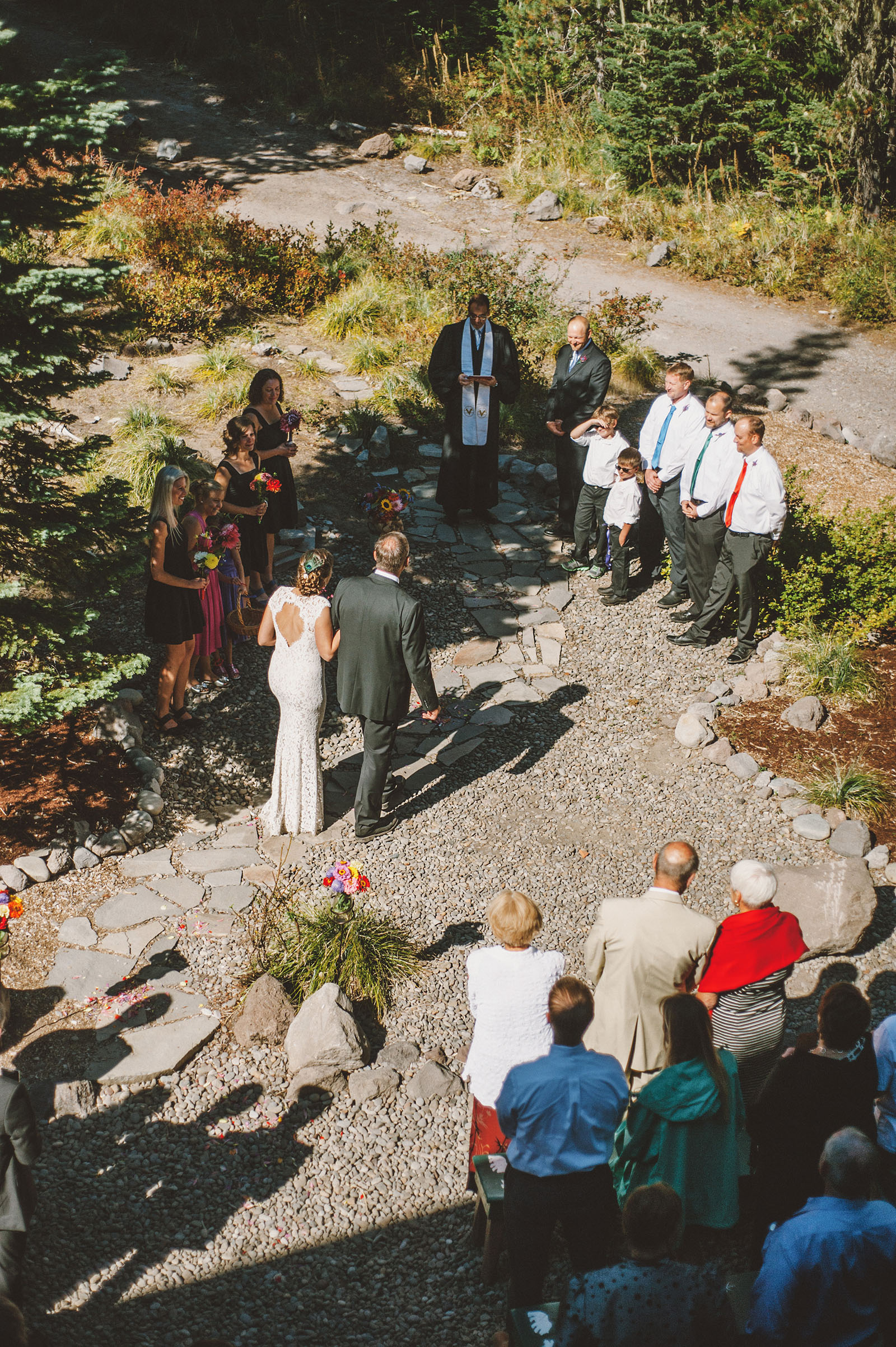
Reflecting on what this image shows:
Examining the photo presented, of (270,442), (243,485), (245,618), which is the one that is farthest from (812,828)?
(270,442)

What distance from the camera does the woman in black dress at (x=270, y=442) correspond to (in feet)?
26.4

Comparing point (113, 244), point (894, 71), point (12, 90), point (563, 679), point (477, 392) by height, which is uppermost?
point (894, 71)

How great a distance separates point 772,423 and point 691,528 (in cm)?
434

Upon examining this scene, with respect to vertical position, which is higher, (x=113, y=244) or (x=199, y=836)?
(x=113, y=244)

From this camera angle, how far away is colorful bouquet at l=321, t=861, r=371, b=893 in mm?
5422

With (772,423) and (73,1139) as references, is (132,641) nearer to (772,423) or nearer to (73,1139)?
(73,1139)

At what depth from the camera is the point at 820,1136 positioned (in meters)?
3.74

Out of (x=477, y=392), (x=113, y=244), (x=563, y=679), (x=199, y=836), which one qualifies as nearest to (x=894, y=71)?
(x=477, y=392)

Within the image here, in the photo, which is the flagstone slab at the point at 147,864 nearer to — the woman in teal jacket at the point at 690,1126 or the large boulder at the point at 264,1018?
the large boulder at the point at 264,1018

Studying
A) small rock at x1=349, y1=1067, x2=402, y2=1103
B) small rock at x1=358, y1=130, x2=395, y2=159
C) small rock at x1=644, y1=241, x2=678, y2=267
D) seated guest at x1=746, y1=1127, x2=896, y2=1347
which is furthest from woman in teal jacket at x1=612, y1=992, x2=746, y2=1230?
small rock at x1=358, y1=130, x2=395, y2=159

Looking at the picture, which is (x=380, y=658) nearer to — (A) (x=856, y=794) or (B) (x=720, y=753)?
(B) (x=720, y=753)

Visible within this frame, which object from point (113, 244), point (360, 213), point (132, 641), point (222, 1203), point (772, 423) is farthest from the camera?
point (360, 213)

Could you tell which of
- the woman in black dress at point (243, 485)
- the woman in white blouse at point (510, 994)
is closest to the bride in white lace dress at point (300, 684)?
the woman in black dress at point (243, 485)

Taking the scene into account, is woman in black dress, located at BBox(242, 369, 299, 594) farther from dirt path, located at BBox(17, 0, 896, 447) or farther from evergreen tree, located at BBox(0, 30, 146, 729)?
dirt path, located at BBox(17, 0, 896, 447)
